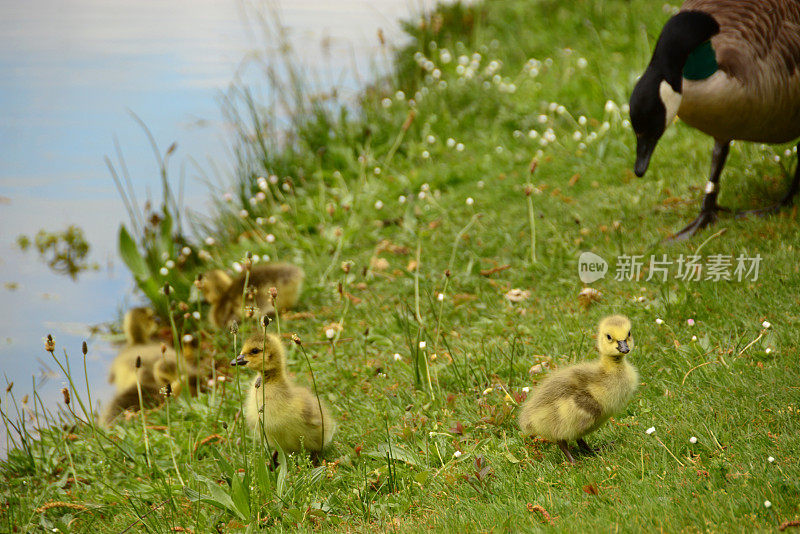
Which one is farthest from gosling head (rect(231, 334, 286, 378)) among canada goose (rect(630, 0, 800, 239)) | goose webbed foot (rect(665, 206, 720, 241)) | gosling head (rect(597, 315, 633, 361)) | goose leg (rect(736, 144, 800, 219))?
goose leg (rect(736, 144, 800, 219))

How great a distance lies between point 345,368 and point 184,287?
268cm

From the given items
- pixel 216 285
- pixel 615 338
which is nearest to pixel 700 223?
pixel 615 338

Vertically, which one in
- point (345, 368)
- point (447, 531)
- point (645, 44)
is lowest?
point (345, 368)

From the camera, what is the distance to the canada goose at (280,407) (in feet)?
13.3

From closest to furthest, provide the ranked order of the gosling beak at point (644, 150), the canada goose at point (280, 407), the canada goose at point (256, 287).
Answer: the canada goose at point (280, 407), the gosling beak at point (644, 150), the canada goose at point (256, 287)

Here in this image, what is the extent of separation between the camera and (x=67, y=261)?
8.09 m

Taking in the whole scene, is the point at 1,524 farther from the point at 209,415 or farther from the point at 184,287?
the point at 184,287

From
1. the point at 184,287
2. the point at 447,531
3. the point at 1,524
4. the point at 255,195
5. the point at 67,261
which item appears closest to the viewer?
the point at 447,531

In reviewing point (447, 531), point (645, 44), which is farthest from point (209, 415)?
point (645, 44)

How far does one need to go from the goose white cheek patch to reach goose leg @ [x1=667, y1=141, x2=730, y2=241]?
0.85 m

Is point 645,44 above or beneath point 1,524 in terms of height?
above

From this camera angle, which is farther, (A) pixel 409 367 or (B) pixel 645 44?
(B) pixel 645 44

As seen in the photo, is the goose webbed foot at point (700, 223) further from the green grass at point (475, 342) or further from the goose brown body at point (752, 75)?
the goose brown body at point (752, 75)

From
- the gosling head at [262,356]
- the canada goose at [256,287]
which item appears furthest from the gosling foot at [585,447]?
the canada goose at [256,287]
